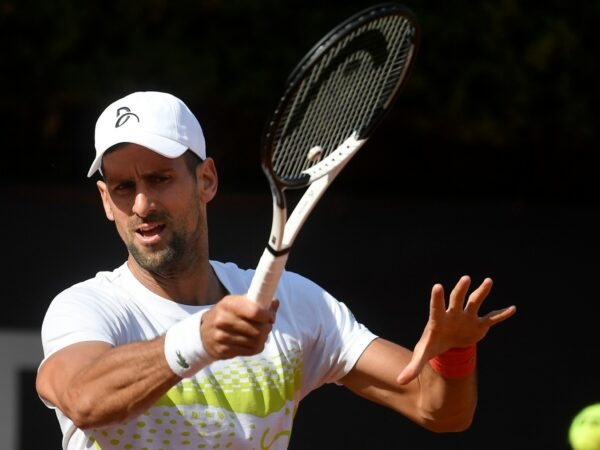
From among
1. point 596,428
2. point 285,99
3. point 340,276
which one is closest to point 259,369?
point 285,99

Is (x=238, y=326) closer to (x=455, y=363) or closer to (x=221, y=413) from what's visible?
(x=221, y=413)

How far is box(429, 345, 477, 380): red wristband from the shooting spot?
3562 millimetres

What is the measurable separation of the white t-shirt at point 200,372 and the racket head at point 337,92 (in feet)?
1.83

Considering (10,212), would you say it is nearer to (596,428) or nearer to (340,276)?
(340,276)

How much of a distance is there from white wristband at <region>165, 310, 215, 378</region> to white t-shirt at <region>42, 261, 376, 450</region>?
381 millimetres

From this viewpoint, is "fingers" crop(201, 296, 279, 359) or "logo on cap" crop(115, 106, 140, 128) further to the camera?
"logo on cap" crop(115, 106, 140, 128)

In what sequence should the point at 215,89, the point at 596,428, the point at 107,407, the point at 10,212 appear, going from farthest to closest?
the point at 215,89, the point at 10,212, the point at 596,428, the point at 107,407

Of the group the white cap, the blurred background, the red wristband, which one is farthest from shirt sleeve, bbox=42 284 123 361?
the blurred background

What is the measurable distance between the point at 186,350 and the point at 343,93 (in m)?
0.81

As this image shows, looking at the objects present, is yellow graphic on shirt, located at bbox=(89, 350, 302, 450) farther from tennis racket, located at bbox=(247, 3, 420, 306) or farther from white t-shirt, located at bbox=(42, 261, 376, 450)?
tennis racket, located at bbox=(247, 3, 420, 306)

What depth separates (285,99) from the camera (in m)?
3.03

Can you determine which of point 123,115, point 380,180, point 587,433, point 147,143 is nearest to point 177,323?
point 147,143

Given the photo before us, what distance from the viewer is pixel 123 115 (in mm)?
3510

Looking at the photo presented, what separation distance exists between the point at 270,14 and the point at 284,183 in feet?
9.82
